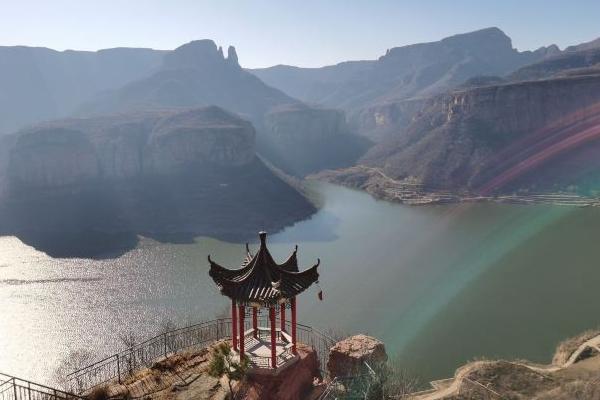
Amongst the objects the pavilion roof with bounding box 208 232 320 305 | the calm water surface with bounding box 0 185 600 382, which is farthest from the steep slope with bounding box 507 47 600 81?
the pavilion roof with bounding box 208 232 320 305

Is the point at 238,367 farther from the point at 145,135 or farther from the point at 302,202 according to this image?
the point at 145,135

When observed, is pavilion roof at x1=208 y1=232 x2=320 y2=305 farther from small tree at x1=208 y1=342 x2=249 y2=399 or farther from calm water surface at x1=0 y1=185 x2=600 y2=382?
calm water surface at x1=0 y1=185 x2=600 y2=382

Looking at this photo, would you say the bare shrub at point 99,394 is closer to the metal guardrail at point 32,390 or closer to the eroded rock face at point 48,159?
the metal guardrail at point 32,390

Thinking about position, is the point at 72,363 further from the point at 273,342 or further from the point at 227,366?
the point at 273,342

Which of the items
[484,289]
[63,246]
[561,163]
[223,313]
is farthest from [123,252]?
[561,163]

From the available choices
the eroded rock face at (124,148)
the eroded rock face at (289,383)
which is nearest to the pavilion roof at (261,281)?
the eroded rock face at (289,383)
